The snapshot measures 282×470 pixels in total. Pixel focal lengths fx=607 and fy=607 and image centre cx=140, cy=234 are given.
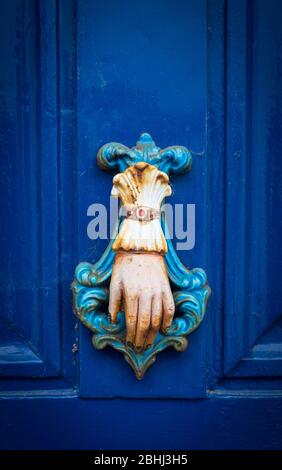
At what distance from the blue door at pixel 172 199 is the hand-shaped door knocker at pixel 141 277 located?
3 centimetres

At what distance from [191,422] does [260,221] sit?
1.24ft

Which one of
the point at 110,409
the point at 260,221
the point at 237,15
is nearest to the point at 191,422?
the point at 110,409

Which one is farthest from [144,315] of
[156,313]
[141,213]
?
[141,213]

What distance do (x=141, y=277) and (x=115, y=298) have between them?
0.06m

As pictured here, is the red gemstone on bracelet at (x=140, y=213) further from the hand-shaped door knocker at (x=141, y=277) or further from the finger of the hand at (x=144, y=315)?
the finger of the hand at (x=144, y=315)

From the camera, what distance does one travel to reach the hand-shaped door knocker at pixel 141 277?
979 millimetres

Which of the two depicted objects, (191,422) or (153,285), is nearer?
(153,285)

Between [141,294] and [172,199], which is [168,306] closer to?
[141,294]

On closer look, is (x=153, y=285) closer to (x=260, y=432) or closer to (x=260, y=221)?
(x=260, y=221)

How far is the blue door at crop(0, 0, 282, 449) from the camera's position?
1.04m

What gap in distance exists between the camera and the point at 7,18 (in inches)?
41.8

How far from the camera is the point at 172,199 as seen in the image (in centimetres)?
106

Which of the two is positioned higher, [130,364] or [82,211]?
[82,211]
